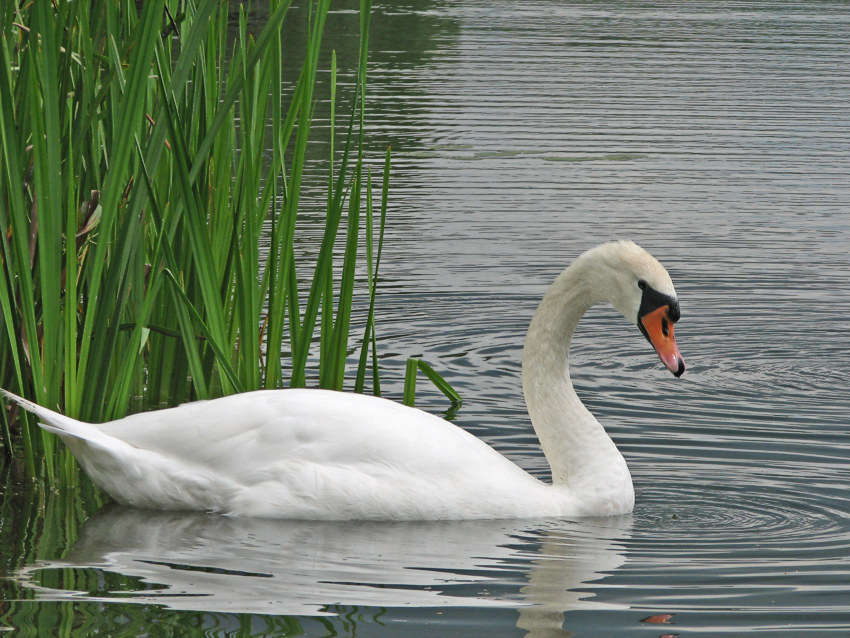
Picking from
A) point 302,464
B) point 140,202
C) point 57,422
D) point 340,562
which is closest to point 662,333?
point 302,464

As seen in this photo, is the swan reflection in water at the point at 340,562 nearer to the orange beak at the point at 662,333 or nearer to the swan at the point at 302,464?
the swan at the point at 302,464

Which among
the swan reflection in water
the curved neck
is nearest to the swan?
the swan reflection in water

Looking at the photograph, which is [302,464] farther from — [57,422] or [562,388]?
[562,388]

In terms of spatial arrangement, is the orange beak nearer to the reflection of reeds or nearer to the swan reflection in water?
the swan reflection in water

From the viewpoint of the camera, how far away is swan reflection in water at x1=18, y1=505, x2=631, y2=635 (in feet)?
14.4

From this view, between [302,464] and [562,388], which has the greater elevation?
[562,388]

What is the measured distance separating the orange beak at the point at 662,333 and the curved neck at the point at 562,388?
0.27 metres

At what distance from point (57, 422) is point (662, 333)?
2152 millimetres

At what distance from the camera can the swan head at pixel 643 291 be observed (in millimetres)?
5434

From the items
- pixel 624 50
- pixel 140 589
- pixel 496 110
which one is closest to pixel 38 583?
pixel 140 589

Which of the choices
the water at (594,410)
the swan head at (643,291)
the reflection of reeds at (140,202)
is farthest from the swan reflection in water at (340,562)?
the swan head at (643,291)

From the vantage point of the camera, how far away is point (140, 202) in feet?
15.9

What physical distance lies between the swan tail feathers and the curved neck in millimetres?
1739

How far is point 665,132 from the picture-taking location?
16.3 metres
